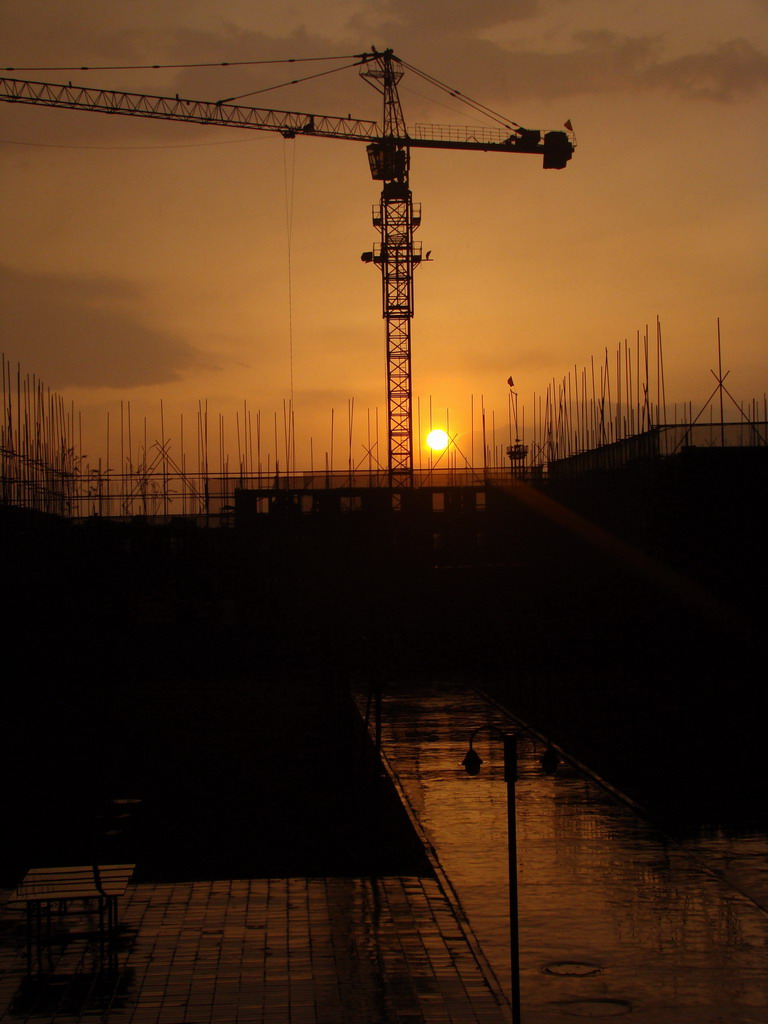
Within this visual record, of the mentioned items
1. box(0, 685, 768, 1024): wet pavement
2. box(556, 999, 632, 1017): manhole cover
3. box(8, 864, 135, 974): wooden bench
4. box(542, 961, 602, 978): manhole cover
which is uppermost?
box(8, 864, 135, 974): wooden bench

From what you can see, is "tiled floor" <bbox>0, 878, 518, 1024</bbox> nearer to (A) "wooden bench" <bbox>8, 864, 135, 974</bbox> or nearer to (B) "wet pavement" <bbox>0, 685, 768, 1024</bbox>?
(B) "wet pavement" <bbox>0, 685, 768, 1024</bbox>

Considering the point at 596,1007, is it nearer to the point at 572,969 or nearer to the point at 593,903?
the point at 572,969

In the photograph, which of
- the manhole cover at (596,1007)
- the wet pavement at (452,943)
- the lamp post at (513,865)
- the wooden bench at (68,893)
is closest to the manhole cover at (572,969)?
the wet pavement at (452,943)

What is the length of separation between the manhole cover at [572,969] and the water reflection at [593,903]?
0.03 meters

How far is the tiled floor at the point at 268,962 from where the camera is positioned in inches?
415

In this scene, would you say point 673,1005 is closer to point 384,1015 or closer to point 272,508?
point 384,1015

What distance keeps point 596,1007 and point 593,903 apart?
359 cm

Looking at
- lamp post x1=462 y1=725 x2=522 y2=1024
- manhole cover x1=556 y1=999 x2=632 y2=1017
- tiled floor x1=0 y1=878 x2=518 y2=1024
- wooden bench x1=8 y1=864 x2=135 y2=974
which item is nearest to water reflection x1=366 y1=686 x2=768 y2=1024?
manhole cover x1=556 y1=999 x2=632 y2=1017

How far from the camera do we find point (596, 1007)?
1081 centimetres

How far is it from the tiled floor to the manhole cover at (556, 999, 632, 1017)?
66 cm

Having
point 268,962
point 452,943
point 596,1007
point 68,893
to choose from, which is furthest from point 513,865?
point 68,893

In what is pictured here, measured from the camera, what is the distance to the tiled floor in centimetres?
1054

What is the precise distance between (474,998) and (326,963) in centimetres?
175

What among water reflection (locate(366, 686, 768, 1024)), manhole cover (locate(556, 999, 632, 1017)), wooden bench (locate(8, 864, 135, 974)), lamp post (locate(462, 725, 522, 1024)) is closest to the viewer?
lamp post (locate(462, 725, 522, 1024))
